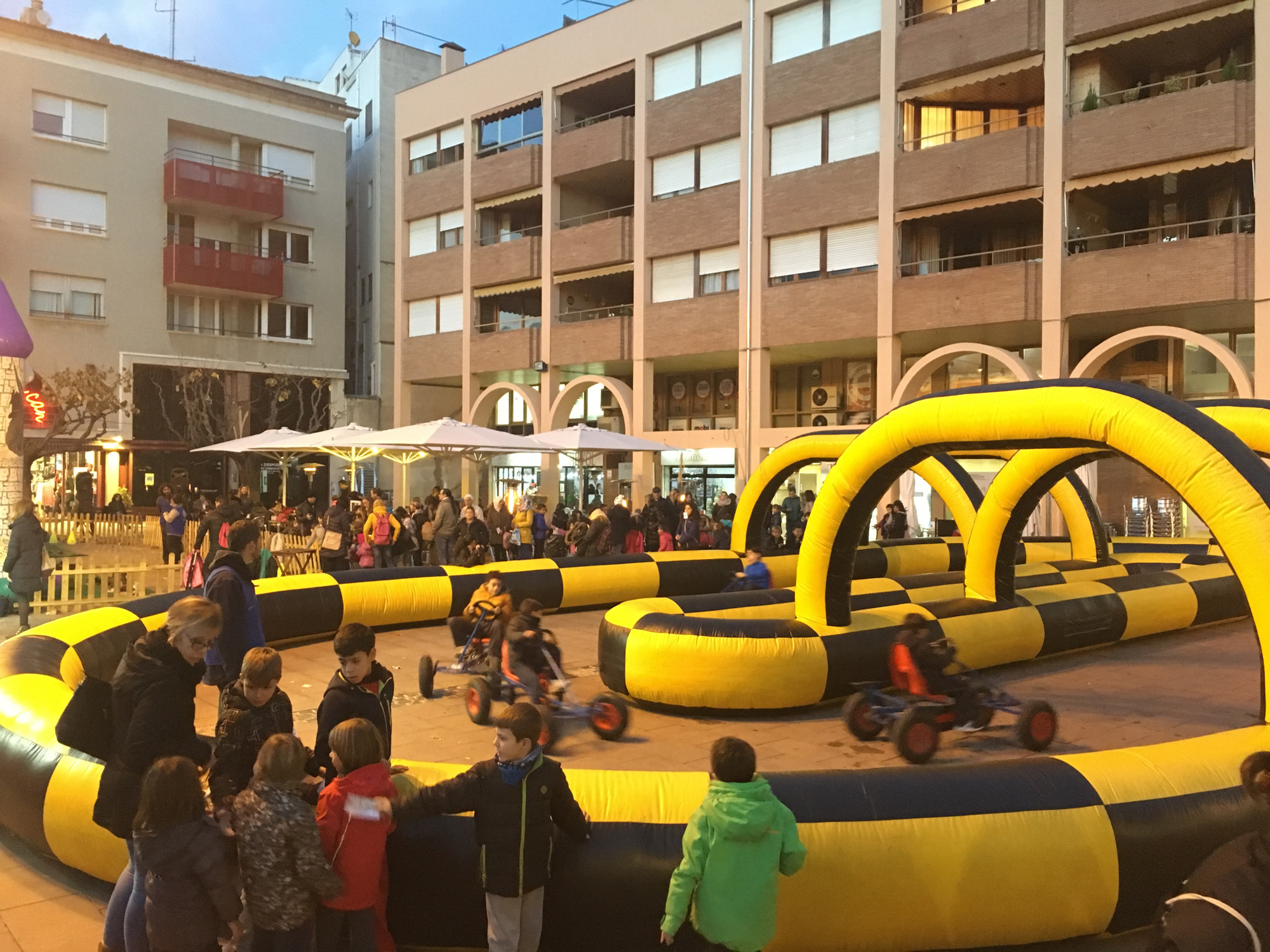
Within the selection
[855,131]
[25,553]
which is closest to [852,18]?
[855,131]

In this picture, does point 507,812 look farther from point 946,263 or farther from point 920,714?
point 946,263

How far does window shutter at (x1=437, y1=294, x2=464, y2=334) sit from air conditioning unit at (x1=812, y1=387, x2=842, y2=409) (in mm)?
12174

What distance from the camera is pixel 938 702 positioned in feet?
25.0

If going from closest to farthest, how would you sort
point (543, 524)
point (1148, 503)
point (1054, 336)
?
point (543, 524) → point (1054, 336) → point (1148, 503)

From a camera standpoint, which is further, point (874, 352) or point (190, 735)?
point (874, 352)

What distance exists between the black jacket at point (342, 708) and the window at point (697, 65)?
24012mm

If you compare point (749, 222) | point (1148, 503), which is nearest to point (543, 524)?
point (749, 222)

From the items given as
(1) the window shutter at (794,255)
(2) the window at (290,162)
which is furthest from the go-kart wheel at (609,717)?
(2) the window at (290,162)

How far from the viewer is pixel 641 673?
28.7ft

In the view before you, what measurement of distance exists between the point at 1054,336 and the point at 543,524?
1144 centimetres

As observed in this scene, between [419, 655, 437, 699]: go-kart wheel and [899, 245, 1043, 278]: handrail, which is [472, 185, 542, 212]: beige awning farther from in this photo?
[419, 655, 437, 699]: go-kart wheel

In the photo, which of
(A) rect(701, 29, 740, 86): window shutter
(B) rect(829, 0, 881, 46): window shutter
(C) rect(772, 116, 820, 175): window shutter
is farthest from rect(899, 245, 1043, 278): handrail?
(A) rect(701, 29, 740, 86): window shutter

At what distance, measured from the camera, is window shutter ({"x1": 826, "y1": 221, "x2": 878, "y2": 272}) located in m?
23.1

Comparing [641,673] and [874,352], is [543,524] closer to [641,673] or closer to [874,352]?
[641,673]
